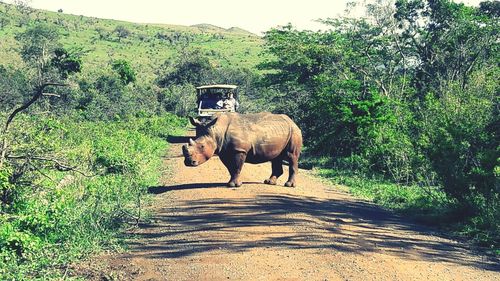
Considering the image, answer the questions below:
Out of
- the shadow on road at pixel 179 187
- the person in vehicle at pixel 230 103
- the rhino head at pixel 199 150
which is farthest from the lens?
the person in vehicle at pixel 230 103

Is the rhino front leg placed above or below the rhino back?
below

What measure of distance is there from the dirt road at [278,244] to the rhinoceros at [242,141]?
783 mm

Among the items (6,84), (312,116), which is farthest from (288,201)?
(6,84)

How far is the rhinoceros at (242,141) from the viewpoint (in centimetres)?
1290

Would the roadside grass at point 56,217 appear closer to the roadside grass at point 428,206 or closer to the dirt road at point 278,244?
the dirt road at point 278,244

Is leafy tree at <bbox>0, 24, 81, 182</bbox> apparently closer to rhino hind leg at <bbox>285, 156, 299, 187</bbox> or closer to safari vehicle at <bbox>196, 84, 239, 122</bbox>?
safari vehicle at <bbox>196, 84, 239, 122</bbox>

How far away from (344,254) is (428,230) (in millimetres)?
3995

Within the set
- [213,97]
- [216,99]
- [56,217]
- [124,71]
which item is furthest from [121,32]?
[56,217]

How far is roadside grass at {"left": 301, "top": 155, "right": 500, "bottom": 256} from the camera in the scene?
10.8m

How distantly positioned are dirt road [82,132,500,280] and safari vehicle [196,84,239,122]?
14.4 meters

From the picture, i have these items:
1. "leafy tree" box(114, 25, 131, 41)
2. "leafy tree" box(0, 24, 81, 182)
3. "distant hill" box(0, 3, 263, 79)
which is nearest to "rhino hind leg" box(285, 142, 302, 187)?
"leafy tree" box(0, 24, 81, 182)

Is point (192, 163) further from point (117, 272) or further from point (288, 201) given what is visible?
point (117, 272)

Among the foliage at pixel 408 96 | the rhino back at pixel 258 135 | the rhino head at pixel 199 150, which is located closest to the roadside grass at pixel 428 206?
the foliage at pixel 408 96

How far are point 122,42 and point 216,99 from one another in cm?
6352
